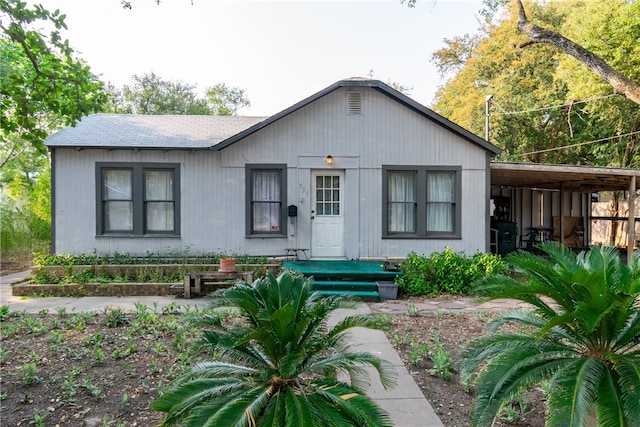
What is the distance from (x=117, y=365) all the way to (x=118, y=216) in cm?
614

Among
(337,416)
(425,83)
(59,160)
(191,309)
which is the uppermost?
(425,83)

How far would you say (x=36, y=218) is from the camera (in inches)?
495

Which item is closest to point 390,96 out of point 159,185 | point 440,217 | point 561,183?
point 440,217

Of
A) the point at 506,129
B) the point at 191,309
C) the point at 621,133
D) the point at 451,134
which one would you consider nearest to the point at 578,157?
the point at 621,133

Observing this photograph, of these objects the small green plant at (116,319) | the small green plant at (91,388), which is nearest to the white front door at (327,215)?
the small green plant at (116,319)

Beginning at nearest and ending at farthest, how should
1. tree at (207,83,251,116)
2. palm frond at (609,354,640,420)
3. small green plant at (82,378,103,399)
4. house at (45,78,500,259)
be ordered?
1. palm frond at (609,354,640,420)
2. small green plant at (82,378,103,399)
3. house at (45,78,500,259)
4. tree at (207,83,251,116)

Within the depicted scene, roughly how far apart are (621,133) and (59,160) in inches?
859

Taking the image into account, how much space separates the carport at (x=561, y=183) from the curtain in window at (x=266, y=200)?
17.8 feet

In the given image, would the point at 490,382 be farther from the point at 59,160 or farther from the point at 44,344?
the point at 59,160

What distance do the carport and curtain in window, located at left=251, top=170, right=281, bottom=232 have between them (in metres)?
5.41

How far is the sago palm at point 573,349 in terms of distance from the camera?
2203 mm

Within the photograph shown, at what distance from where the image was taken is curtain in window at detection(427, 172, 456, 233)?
9.35 m

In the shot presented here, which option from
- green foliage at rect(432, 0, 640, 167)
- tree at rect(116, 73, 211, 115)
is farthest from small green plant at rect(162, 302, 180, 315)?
tree at rect(116, 73, 211, 115)

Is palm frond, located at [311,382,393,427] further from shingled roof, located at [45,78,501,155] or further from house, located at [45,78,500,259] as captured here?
shingled roof, located at [45,78,501,155]
